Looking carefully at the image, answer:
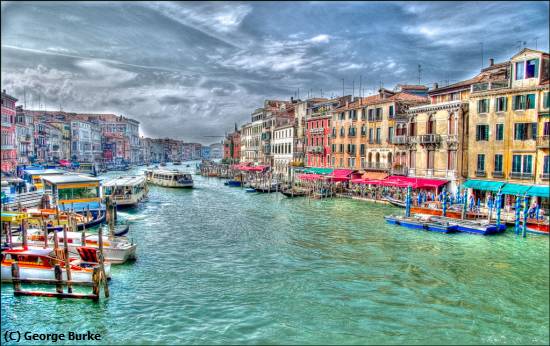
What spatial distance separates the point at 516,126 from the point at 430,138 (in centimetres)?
1225

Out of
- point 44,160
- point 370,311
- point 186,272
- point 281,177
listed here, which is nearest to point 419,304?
point 370,311

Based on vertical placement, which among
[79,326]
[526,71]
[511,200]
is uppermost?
[526,71]

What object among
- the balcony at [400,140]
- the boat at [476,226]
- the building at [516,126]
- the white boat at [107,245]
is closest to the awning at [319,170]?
the balcony at [400,140]

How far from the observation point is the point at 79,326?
7887 mm

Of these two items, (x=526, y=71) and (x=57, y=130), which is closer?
(x=526, y=71)

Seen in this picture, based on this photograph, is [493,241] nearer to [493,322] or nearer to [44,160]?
[493,322]

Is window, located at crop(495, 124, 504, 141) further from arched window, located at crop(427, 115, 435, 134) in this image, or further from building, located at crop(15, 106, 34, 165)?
building, located at crop(15, 106, 34, 165)

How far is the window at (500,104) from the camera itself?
482 inches

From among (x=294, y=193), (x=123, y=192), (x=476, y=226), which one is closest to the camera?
(x=476, y=226)

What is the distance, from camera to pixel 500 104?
42.8 feet

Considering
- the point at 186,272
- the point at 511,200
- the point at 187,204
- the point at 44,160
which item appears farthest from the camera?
the point at 44,160

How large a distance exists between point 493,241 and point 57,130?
60.0 meters

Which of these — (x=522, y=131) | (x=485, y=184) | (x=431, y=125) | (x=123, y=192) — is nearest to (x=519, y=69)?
(x=522, y=131)

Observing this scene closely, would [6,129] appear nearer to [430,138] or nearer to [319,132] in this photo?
[430,138]
